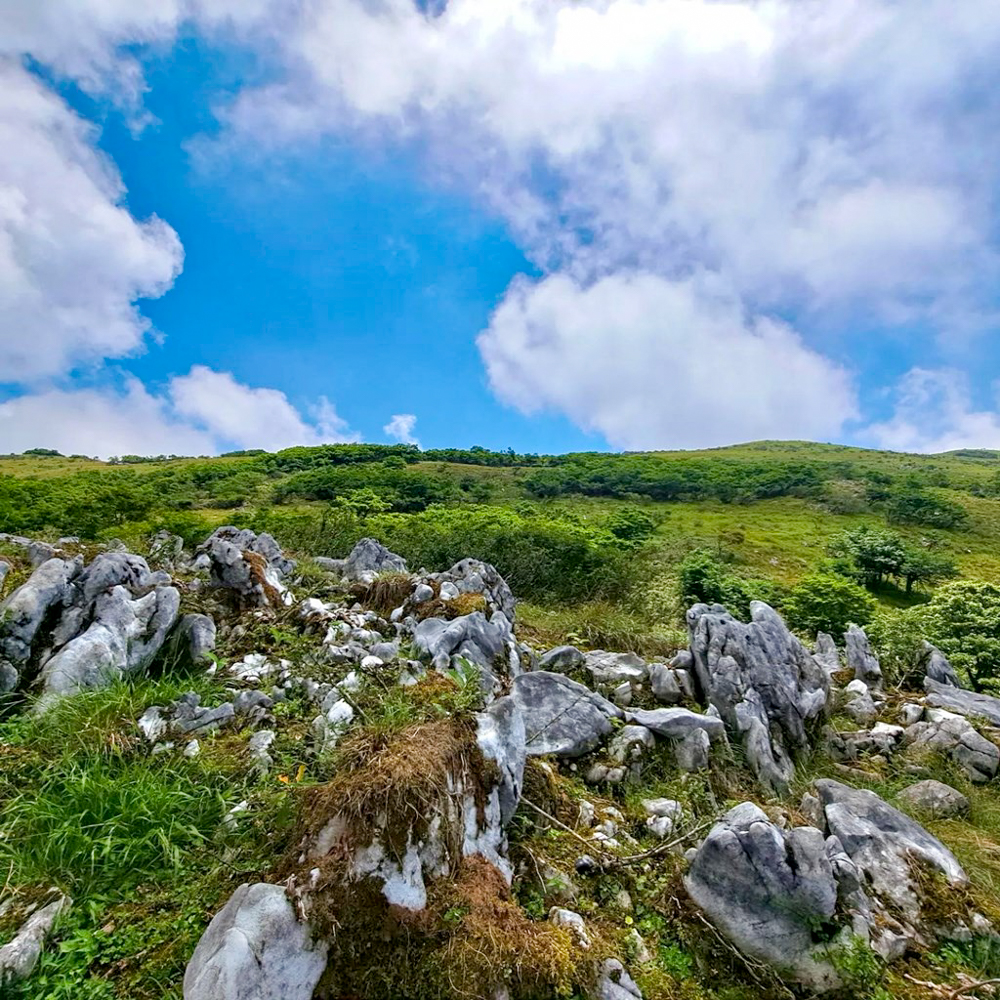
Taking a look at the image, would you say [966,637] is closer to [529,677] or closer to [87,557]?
[529,677]

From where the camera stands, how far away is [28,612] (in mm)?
5895

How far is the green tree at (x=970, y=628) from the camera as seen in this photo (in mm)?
17172

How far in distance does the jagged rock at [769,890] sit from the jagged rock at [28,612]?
676cm

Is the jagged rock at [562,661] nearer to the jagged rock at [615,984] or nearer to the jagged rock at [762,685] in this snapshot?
the jagged rock at [762,685]

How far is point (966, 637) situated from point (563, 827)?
22.3 m

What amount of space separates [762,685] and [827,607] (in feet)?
82.9

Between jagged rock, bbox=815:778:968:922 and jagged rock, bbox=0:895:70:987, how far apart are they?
5.45 m

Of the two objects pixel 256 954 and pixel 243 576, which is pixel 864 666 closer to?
pixel 256 954

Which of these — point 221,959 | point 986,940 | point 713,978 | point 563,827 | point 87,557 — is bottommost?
point 221,959

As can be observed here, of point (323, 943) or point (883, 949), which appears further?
point (883, 949)

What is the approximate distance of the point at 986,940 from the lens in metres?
3.63

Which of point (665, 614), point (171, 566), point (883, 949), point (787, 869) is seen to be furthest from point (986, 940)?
point (665, 614)

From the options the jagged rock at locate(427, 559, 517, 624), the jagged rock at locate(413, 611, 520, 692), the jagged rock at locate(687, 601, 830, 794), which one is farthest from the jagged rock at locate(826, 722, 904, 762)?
the jagged rock at locate(427, 559, 517, 624)

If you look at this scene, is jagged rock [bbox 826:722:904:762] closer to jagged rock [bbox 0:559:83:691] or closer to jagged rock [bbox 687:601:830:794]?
jagged rock [bbox 687:601:830:794]
